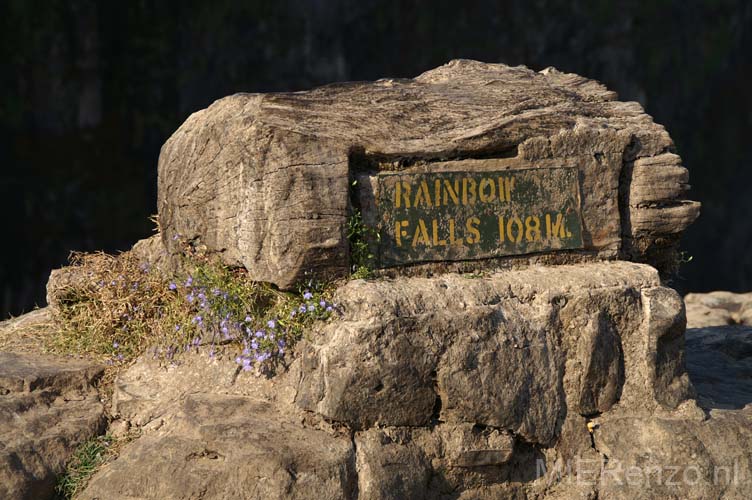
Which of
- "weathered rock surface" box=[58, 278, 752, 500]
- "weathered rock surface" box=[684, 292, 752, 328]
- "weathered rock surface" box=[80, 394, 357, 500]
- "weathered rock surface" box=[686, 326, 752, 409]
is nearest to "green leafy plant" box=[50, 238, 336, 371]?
"weathered rock surface" box=[58, 278, 752, 500]

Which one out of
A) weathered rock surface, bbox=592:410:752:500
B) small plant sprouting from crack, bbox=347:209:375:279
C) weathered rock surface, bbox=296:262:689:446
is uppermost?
small plant sprouting from crack, bbox=347:209:375:279

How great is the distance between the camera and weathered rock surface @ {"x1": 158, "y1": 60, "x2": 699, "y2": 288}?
13.6ft

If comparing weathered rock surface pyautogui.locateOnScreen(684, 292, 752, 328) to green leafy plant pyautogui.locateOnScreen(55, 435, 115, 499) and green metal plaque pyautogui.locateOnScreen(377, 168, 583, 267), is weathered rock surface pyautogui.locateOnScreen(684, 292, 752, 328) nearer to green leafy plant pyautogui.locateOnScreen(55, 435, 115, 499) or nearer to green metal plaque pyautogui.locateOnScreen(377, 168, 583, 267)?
green metal plaque pyautogui.locateOnScreen(377, 168, 583, 267)

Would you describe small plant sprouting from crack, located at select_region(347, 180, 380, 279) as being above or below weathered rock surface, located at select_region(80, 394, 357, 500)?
above

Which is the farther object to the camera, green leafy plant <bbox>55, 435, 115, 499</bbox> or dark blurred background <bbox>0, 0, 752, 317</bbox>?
dark blurred background <bbox>0, 0, 752, 317</bbox>

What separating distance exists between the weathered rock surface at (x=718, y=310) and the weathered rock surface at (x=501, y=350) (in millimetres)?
2806

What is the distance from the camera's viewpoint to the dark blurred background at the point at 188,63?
11.8m

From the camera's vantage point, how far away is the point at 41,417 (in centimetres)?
421

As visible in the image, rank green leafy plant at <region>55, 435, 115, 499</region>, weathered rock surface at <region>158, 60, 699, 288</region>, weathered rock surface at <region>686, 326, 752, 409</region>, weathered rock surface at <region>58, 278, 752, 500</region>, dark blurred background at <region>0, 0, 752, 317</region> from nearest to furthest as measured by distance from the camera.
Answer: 1. weathered rock surface at <region>58, 278, 752, 500</region>
2. green leafy plant at <region>55, 435, 115, 499</region>
3. weathered rock surface at <region>158, 60, 699, 288</region>
4. weathered rock surface at <region>686, 326, 752, 409</region>
5. dark blurred background at <region>0, 0, 752, 317</region>

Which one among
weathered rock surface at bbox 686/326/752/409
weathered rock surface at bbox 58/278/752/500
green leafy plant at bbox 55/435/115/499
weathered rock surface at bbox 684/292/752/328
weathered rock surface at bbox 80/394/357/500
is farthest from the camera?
weathered rock surface at bbox 684/292/752/328

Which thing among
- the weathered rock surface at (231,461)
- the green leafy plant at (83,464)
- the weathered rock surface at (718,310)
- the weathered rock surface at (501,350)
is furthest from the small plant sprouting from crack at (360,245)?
the weathered rock surface at (718,310)

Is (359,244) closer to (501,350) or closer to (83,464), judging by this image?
(501,350)

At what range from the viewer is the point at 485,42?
1302cm

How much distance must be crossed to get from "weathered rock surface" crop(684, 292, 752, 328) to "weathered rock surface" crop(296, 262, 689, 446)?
2.81 meters
